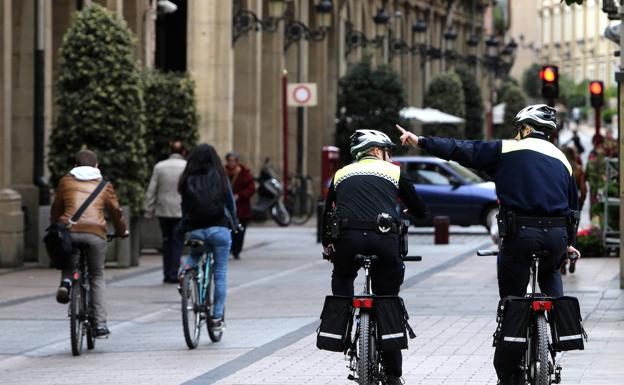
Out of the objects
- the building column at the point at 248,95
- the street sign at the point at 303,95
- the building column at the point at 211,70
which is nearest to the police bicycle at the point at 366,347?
the building column at the point at 211,70

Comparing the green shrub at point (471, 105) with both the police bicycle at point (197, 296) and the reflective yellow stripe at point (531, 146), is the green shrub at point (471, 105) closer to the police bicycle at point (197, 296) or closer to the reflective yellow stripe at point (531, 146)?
the police bicycle at point (197, 296)

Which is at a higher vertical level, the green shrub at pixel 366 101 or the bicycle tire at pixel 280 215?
the green shrub at pixel 366 101

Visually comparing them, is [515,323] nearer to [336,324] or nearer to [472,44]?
[336,324]

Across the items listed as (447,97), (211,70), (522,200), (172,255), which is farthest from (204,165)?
(447,97)

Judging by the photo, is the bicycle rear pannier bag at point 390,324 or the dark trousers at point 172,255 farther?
the dark trousers at point 172,255

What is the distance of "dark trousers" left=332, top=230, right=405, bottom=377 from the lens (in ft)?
34.7

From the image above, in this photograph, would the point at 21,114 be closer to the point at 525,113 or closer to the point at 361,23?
the point at 525,113

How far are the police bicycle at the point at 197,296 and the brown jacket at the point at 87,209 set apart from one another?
689 millimetres

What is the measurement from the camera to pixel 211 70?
120 ft

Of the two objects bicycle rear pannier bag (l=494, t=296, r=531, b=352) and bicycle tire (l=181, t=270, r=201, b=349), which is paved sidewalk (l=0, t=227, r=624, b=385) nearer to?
bicycle tire (l=181, t=270, r=201, b=349)

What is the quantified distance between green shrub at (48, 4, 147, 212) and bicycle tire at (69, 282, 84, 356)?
9.76 m

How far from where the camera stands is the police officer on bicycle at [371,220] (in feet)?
34.7

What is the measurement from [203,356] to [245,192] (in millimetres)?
12735

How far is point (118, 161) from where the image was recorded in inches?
953
